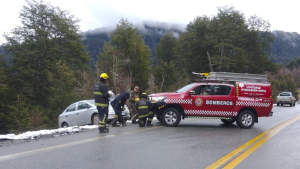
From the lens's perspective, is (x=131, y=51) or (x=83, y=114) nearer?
(x=83, y=114)

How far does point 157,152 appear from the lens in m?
7.19

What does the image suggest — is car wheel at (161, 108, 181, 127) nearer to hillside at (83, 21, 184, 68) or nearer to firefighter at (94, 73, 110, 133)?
firefighter at (94, 73, 110, 133)

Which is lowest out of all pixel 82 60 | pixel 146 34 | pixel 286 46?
pixel 82 60

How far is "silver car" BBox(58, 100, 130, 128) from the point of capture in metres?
15.7

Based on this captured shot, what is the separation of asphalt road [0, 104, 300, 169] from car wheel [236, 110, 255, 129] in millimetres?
1960

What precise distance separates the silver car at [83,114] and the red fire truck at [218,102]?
4027 millimetres

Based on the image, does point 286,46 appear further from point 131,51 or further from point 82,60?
point 82,60

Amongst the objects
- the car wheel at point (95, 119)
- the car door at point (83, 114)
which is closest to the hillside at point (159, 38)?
the car door at point (83, 114)

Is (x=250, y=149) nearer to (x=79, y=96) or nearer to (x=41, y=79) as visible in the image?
(x=79, y=96)

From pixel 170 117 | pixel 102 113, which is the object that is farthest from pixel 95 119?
pixel 102 113

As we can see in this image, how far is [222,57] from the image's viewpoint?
160 ft

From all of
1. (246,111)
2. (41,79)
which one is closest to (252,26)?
(41,79)

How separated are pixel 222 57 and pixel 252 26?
470 inches

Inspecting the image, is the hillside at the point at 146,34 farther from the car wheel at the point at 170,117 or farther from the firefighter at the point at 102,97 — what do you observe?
the firefighter at the point at 102,97
